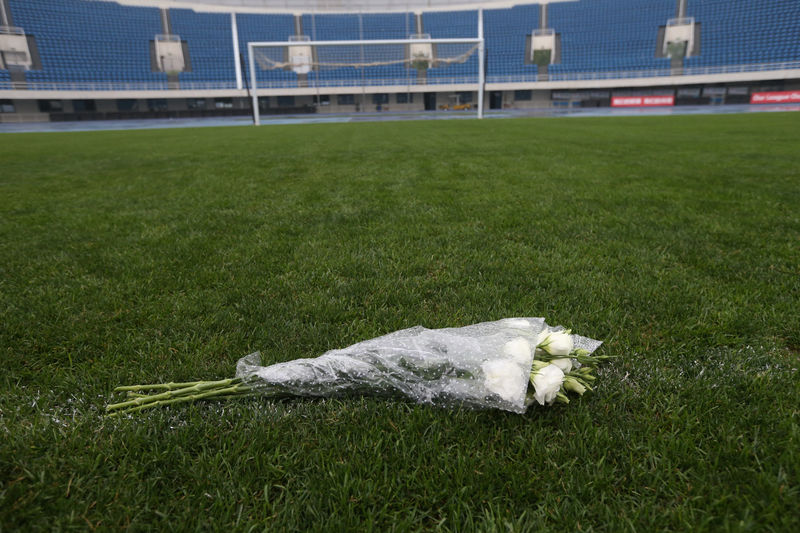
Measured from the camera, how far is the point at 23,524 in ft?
3.60

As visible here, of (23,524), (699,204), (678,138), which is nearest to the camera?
(23,524)

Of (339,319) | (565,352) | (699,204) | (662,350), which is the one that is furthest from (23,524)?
(699,204)

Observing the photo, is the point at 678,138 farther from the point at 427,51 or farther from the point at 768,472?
the point at 427,51

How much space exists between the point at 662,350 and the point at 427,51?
32398 millimetres

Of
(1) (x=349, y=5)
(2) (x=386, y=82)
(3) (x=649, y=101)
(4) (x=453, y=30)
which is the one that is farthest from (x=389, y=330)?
(1) (x=349, y=5)

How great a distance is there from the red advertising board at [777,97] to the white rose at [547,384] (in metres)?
40.5

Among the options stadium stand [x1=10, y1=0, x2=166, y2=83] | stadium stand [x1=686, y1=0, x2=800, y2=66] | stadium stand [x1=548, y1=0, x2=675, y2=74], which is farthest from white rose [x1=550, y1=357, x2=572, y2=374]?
stadium stand [x1=686, y1=0, x2=800, y2=66]

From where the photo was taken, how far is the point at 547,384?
4.50ft

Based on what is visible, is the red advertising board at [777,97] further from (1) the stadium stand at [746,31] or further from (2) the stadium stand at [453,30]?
(2) the stadium stand at [453,30]

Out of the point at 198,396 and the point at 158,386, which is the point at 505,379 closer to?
the point at 198,396

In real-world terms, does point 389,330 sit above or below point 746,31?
below

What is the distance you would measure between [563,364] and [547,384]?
167 millimetres

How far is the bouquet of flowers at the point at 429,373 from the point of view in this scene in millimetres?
1442

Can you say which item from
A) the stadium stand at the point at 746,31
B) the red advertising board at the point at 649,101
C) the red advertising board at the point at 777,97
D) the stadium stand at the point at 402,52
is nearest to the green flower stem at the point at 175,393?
the stadium stand at the point at 402,52
